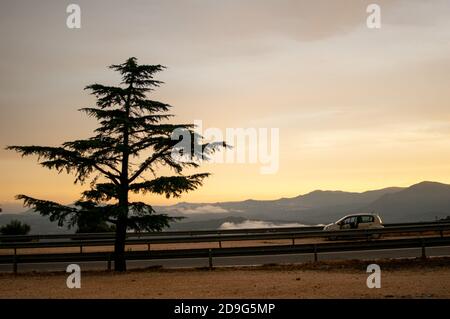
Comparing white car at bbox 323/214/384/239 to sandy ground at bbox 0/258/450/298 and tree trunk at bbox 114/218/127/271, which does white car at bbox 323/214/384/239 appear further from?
tree trunk at bbox 114/218/127/271

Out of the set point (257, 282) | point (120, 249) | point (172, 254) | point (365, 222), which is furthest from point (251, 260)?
point (365, 222)

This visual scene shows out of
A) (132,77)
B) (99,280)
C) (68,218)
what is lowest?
(99,280)

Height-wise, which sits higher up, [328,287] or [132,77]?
[132,77]

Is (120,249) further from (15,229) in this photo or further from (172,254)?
(15,229)

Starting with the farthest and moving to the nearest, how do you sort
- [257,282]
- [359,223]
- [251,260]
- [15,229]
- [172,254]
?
[15,229] < [359,223] < [251,260] < [172,254] < [257,282]

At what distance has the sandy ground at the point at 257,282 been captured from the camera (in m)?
13.4

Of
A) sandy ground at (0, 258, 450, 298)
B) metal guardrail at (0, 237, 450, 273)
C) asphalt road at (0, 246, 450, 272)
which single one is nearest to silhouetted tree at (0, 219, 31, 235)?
asphalt road at (0, 246, 450, 272)

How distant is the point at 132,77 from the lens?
830 inches

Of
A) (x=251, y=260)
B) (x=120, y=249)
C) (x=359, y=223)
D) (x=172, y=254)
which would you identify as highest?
(x=359, y=223)

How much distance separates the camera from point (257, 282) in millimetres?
15727
